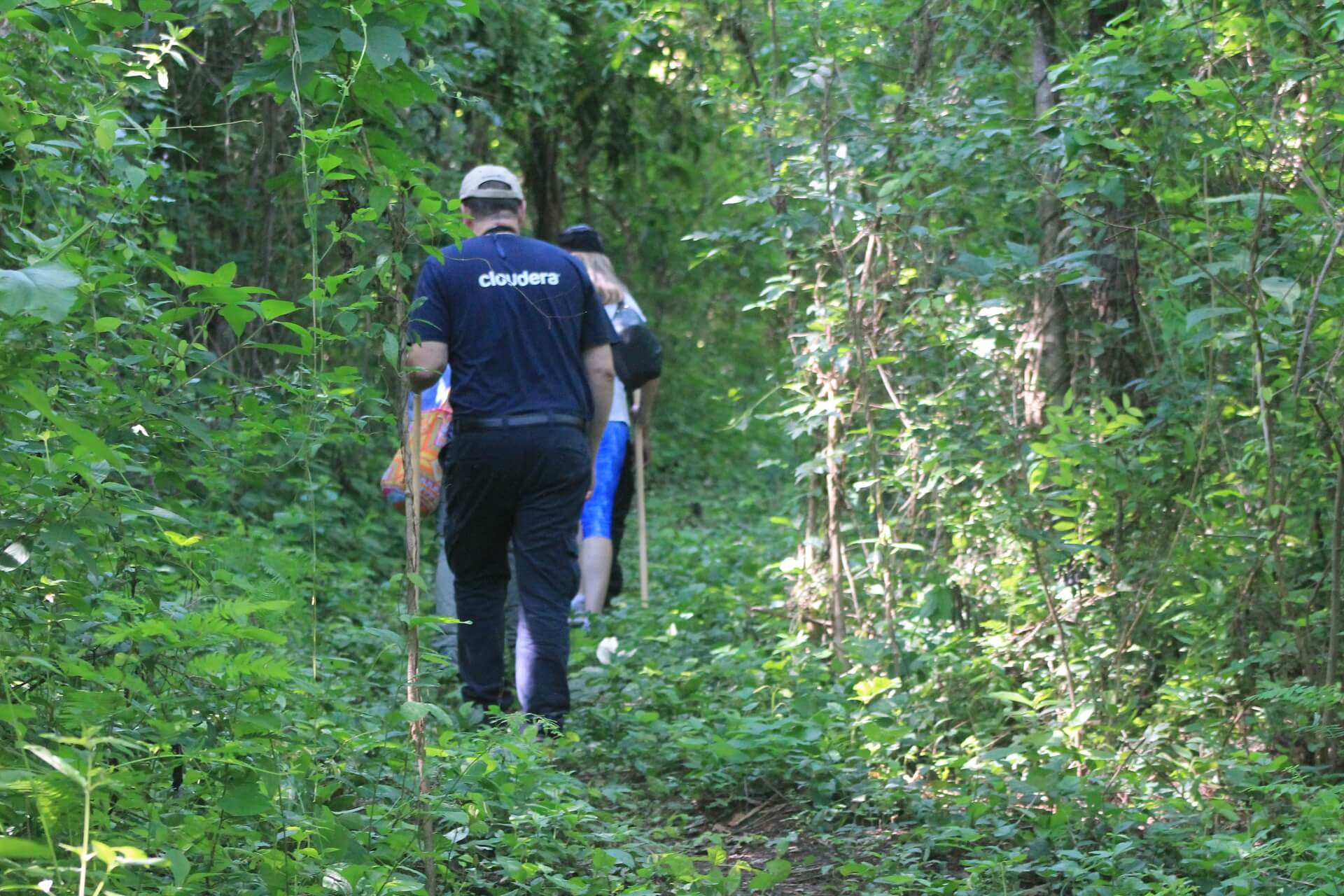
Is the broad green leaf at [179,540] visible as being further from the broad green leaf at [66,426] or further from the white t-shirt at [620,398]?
the white t-shirt at [620,398]

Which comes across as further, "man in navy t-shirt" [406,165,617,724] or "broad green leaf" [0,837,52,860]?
"man in navy t-shirt" [406,165,617,724]

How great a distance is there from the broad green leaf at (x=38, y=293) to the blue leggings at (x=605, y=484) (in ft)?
17.0

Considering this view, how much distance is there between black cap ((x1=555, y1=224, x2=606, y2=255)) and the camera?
25.6 feet

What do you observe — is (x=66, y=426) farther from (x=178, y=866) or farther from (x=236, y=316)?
(x=178, y=866)

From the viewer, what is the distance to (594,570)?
7488mm

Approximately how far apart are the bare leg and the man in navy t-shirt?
2153mm

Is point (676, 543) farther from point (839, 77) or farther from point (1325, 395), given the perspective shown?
point (1325, 395)

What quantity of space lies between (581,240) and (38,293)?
226 inches

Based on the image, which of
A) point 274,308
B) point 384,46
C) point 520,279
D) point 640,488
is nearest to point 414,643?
point 274,308

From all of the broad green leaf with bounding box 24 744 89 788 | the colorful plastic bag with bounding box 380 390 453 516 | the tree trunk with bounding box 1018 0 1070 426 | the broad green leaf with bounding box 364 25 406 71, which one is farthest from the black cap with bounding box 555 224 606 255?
the broad green leaf with bounding box 24 744 89 788

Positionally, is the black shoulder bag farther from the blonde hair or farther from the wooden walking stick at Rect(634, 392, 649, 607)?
the wooden walking stick at Rect(634, 392, 649, 607)

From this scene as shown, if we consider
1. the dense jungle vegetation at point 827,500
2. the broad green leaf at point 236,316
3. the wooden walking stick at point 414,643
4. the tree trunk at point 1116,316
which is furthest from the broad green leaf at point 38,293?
the tree trunk at point 1116,316

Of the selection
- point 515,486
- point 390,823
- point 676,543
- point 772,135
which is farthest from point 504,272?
point 676,543

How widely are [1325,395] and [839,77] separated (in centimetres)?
236
